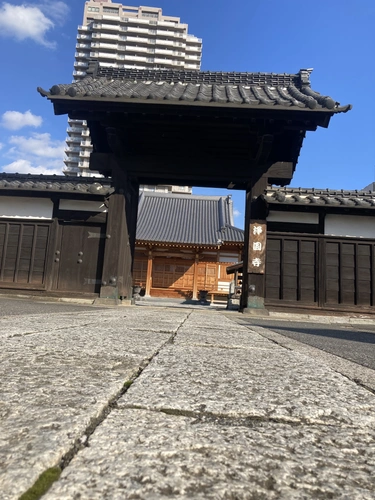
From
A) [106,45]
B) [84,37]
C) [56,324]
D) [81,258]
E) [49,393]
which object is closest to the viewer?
[49,393]

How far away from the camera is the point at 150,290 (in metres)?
17.8

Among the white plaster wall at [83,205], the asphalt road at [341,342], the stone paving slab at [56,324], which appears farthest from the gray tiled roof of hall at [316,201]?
the stone paving slab at [56,324]

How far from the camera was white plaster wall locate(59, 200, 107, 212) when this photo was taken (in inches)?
267

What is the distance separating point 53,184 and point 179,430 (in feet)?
23.2

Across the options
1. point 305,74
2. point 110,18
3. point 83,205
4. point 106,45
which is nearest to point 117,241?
point 83,205

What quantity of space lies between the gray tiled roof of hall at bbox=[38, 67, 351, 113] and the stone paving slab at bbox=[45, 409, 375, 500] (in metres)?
5.31

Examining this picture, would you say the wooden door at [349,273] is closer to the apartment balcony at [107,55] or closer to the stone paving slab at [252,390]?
the stone paving slab at [252,390]

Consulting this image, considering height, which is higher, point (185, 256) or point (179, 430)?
point (185, 256)

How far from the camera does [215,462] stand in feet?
1.69

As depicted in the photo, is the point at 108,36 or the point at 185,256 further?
the point at 108,36

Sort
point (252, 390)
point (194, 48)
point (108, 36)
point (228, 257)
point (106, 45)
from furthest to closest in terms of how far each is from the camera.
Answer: point (194, 48) < point (106, 45) < point (108, 36) < point (228, 257) < point (252, 390)

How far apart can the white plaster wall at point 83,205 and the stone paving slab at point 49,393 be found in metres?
5.44

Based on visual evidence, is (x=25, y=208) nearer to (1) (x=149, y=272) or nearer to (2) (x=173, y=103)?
(2) (x=173, y=103)

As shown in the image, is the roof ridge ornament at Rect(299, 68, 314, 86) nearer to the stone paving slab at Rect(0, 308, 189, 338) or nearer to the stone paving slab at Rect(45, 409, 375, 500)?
the stone paving slab at Rect(0, 308, 189, 338)
